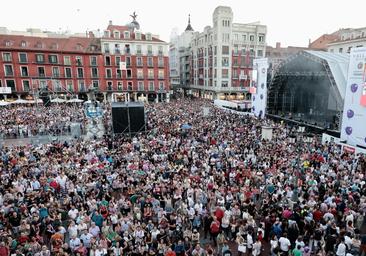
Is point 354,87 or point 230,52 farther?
point 230,52

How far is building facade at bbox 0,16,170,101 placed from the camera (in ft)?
144

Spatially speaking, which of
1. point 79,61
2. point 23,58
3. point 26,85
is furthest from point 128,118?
point 23,58

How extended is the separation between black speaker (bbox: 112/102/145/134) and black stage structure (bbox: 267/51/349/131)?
695 inches

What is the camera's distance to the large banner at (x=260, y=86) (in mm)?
32513

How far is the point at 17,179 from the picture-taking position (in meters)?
12.3

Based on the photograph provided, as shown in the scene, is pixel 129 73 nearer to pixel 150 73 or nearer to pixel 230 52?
pixel 150 73

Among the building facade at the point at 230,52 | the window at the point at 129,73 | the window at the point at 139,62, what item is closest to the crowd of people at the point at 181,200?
the window at the point at 129,73

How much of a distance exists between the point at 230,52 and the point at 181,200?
151ft

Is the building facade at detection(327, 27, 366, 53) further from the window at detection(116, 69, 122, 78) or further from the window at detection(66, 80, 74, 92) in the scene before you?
the window at detection(66, 80, 74, 92)

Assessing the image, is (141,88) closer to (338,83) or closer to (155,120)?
(155,120)

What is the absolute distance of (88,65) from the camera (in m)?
47.8

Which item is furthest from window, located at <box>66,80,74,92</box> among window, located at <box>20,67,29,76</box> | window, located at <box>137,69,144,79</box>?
window, located at <box>137,69,144,79</box>

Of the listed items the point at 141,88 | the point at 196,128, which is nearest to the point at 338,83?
the point at 196,128

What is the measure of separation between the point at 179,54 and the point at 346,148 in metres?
63.5
